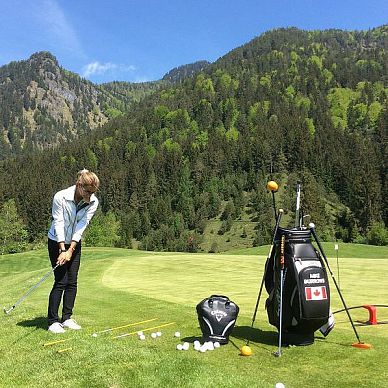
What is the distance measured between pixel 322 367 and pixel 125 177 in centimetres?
16240

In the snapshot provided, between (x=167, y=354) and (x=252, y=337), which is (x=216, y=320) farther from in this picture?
(x=167, y=354)

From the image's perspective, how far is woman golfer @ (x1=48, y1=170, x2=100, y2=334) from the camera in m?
7.78

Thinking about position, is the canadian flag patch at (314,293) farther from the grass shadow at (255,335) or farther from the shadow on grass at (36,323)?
the shadow on grass at (36,323)

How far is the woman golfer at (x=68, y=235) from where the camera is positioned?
778 centimetres

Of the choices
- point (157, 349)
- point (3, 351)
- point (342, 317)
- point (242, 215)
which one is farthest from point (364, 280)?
point (242, 215)

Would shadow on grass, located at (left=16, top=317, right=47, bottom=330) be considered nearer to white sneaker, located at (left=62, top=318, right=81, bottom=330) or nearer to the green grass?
the green grass

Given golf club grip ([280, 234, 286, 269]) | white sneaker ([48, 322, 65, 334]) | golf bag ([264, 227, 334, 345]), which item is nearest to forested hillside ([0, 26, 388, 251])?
golf bag ([264, 227, 334, 345])

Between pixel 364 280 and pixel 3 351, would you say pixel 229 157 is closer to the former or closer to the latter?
pixel 364 280

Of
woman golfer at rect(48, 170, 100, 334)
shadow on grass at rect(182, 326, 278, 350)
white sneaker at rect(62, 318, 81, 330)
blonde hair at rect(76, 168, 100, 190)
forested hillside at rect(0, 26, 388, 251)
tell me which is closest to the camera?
shadow on grass at rect(182, 326, 278, 350)

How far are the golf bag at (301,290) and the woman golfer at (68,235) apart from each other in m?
3.41

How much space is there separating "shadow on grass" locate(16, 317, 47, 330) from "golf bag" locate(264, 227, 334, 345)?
171 inches

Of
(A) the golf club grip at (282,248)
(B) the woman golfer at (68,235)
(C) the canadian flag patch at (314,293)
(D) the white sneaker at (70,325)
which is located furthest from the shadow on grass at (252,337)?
(B) the woman golfer at (68,235)

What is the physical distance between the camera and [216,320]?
7082 millimetres

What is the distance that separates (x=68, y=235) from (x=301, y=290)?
4.16 m
